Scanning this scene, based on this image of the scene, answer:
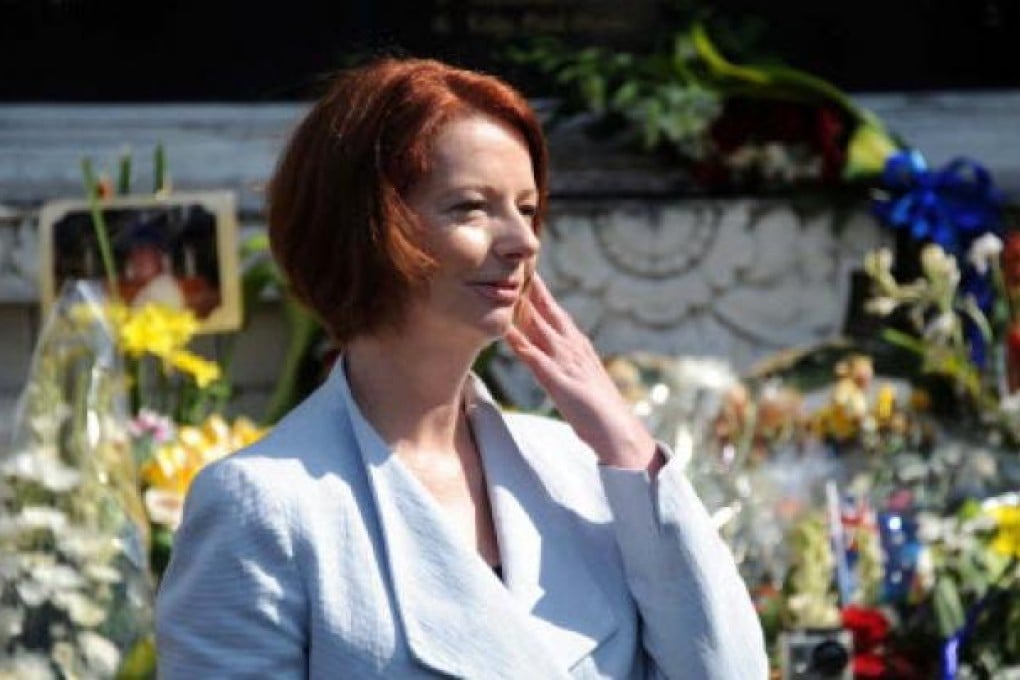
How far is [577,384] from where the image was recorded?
2982 millimetres

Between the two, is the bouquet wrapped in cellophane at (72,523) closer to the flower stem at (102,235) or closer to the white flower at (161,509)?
the white flower at (161,509)

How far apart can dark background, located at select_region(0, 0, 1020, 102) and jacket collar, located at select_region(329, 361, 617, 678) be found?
3152 mm

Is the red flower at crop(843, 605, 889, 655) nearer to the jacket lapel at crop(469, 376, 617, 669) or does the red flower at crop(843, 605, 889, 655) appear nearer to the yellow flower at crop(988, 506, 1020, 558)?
the yellow flower at crop(988, 506, 1020, 558)

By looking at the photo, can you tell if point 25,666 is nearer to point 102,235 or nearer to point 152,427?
point 152,427

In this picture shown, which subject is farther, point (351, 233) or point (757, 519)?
point (757, 519)

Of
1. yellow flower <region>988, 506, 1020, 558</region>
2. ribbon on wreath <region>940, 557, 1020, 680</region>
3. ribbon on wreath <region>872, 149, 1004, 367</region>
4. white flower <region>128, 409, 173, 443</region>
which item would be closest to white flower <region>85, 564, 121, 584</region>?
white flower <region>128, 409, 173, 443</region>

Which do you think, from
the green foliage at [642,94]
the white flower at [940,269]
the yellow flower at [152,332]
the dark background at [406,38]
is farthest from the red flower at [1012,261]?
the yellow flower at [152,332]

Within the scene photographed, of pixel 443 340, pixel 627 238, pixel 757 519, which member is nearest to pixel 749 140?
pixel 627 238

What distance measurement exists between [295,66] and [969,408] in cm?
150

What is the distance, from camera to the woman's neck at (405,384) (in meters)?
2.92

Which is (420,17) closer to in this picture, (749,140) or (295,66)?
(295,66)

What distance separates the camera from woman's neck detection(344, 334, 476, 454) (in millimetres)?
2920

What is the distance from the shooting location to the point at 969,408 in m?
Answer: 5.64

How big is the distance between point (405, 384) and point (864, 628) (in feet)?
6.34
